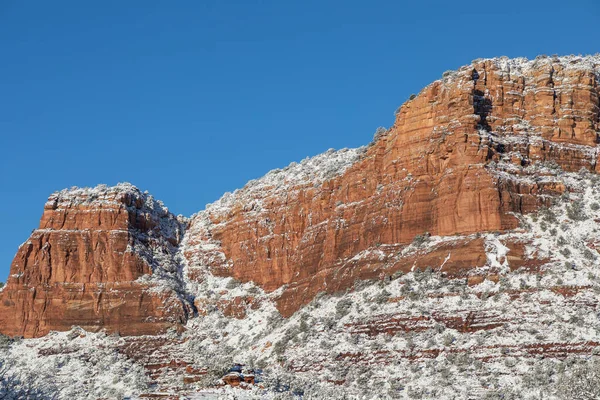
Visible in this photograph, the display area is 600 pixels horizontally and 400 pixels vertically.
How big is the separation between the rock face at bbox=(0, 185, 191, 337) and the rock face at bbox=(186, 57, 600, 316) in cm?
1789

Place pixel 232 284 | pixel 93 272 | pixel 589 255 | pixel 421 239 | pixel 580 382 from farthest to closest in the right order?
1. pixel 232 284
2. pixel 93 272
3. pixel 421 239
4. pixel 589 255
5. pixel 580 382

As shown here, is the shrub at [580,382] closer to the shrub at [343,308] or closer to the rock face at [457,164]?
the rock face at [457,164]

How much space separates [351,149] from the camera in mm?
127188

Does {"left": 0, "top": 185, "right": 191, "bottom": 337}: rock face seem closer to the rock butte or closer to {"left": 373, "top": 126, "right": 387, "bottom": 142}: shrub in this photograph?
the rock butte

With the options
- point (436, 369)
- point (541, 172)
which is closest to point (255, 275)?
point (541, 172)

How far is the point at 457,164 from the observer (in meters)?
94.1

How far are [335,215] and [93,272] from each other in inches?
1302

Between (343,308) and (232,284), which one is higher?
(232,284)

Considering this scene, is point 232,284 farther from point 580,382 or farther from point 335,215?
point 580,382

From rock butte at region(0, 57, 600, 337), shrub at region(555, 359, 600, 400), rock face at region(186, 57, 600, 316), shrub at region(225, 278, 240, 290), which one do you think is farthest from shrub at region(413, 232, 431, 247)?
shrub at region(225, 278, 240, 290)

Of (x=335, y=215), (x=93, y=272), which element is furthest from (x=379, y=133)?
(x=93, y=272)

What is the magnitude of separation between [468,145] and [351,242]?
59.1ft

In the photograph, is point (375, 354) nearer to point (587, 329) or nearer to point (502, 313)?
point (502, 313)

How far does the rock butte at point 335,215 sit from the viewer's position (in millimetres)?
93625
